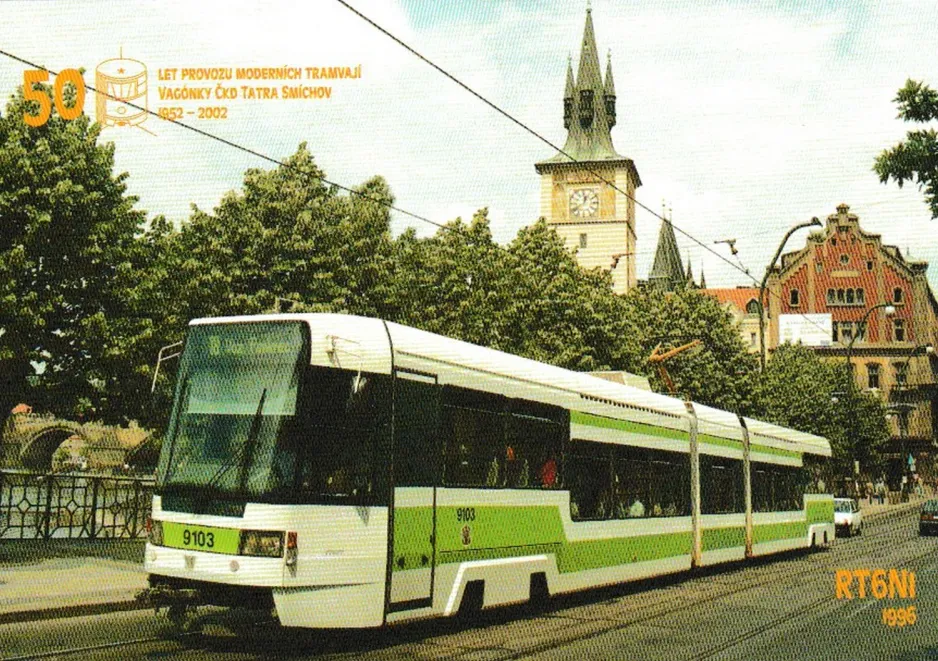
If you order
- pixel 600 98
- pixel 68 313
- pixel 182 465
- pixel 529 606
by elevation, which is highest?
pixel 600 98

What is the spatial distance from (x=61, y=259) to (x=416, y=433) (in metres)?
8.80

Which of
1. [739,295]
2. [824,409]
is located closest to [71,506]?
[824,409]

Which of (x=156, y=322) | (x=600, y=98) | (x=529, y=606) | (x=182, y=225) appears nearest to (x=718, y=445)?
(x=529, y=606)

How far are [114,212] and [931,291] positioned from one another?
99014 millimetres

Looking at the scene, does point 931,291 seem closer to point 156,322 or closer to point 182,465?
point 156,322

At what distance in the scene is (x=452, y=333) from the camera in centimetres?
3369

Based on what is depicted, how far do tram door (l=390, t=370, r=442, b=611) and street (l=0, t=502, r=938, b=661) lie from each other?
2.20ft

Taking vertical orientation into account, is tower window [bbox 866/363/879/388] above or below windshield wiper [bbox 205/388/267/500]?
above

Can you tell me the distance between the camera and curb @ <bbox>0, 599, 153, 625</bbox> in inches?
464

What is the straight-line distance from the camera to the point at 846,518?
Answer: 36.5 meters

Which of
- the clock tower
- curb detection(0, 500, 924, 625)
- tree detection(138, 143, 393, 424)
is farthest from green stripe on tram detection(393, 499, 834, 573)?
the clock tower

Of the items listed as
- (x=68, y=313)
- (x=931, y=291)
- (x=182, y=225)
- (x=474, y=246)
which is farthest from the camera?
(x=931, y=291)

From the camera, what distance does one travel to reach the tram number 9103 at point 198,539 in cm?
995

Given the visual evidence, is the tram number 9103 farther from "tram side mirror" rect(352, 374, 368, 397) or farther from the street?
"tram side mirror" rect(352, 374, 368, 397)
